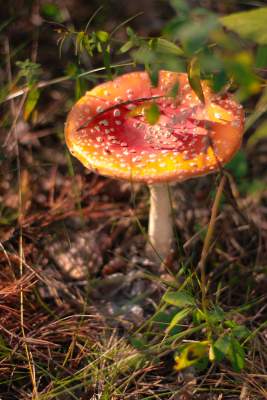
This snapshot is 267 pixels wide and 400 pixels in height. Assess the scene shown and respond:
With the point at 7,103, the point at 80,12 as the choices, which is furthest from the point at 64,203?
the point at 80,12

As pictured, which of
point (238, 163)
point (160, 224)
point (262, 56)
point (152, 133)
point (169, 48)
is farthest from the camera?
point (160, 224)

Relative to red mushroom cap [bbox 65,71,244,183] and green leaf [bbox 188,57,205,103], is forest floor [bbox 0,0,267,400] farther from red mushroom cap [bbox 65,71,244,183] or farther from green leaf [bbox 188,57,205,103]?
green leaf [bbox 188,57,205,103]

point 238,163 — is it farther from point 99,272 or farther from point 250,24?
point 250,24

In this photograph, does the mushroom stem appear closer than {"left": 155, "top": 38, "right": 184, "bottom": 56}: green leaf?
No

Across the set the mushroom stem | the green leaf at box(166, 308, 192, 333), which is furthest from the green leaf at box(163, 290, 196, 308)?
the mushroom stem

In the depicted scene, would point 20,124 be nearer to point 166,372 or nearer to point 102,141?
point 102,141

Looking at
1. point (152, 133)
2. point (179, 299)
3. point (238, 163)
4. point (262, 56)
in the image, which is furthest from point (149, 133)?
point (262, 56)

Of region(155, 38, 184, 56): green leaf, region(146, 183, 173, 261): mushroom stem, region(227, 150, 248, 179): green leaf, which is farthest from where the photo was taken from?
region(146, 183, 173, 261): mushroom stem
